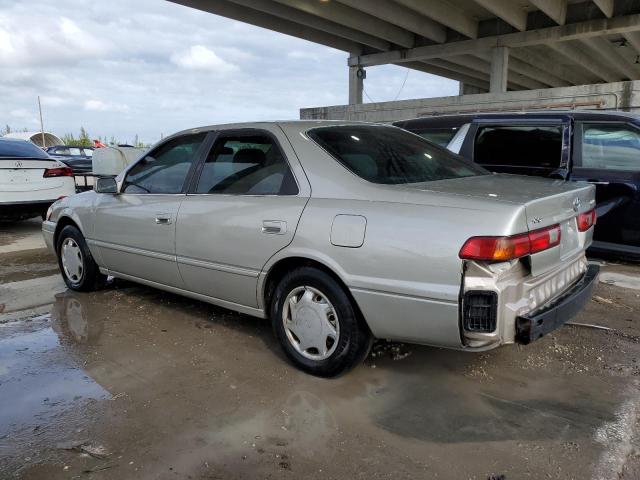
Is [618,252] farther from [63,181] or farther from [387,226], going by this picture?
[63,181]

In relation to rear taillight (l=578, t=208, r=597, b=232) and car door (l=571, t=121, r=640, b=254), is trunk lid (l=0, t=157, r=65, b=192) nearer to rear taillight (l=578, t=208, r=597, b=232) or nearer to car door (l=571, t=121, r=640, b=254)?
car door (l=571, t=121, r=640, b=254)

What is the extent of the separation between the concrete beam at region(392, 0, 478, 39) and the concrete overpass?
0.03 m

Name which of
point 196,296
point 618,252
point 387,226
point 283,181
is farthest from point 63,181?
point 618,252

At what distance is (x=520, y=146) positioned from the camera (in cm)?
571

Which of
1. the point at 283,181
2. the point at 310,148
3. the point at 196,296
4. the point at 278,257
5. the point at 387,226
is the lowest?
the point at 196,296

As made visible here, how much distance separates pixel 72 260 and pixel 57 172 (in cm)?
422

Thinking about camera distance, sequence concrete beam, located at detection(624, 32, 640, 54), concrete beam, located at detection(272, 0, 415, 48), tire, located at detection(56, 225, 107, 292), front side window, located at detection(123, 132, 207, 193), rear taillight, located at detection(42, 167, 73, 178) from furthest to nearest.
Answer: concrete beam, located at detection(624, 32, 640, 54) → concrete beam, located at detection(272, 0, 415, 48) → rear taillight, located at detection(42, 167, 73, 178) → tire, located at detection(56, 225, 107, 292) → front side window, located at detection(123, 132, 207, 193)

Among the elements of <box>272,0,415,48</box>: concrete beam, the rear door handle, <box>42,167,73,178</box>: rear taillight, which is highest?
<box>272,0,415,48</box>: concrete beam

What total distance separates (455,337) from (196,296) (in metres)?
2.01

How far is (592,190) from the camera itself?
10.9 ft

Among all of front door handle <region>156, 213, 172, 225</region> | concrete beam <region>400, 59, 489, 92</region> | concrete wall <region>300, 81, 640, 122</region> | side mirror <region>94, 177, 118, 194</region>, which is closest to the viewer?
front door handle <region>156, 213, 172, 225</region>

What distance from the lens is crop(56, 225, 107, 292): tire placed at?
475 centimetres

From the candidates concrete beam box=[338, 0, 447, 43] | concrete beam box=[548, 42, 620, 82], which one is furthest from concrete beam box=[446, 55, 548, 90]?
concrete beam box=[338, 0, 447, 43]

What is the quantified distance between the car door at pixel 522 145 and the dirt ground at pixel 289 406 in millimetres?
1991
